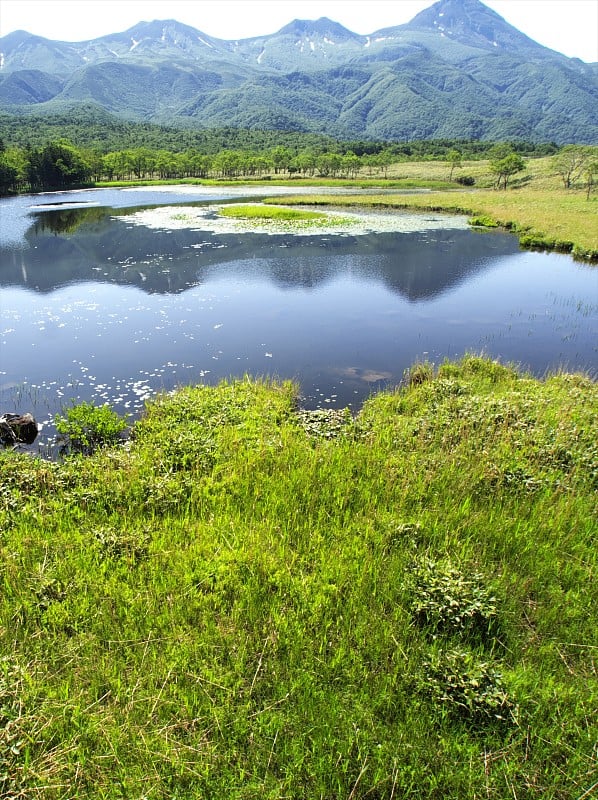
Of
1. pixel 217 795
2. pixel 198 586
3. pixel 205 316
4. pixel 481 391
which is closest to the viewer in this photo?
pixel 217 795

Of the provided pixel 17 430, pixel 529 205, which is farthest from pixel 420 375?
pixel 529 205

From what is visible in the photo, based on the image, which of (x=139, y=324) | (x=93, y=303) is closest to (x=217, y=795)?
(x=139, y=324)

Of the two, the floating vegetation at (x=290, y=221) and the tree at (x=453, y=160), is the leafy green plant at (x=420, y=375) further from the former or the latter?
the tree at (x=453, y=160)

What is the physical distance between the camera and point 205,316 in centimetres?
2484

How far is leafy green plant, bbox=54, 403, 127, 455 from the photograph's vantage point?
12.5 metres

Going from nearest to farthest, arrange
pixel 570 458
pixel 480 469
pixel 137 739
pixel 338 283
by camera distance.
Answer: pixel 137 739, pixel 480 469, pixel 570 458, pixel 338 283

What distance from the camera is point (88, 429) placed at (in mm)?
12844

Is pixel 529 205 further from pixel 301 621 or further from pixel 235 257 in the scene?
pixel 301 621

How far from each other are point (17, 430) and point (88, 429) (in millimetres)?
1868

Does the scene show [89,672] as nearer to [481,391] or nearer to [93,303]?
[481,391]

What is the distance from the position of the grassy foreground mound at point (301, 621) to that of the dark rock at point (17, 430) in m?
1.96

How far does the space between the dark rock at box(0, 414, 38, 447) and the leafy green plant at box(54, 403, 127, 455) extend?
0.71 meters

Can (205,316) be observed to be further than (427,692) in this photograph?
Yes

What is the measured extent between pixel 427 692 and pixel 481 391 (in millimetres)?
11499
